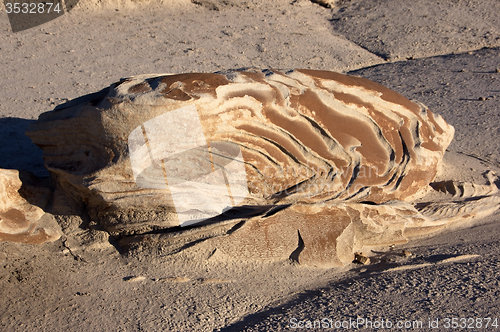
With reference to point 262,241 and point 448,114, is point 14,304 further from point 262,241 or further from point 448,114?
point 448,114

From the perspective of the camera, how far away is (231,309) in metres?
1.89

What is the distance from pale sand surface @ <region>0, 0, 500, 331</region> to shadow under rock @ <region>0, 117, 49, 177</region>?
0.5 inches

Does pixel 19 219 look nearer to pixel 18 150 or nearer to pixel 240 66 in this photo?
pixel 18 150

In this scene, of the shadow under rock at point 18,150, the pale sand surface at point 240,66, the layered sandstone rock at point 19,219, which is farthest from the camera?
the shadow under rock at point 18,150

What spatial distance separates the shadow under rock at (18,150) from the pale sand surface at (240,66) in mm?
13

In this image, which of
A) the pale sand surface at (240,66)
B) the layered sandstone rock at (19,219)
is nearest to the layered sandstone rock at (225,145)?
the layered sandstone rock at (19,219)

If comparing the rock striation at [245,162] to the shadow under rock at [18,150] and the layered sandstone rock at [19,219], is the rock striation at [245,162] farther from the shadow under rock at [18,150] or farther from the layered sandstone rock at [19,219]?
the shadow under rock at [18,150]

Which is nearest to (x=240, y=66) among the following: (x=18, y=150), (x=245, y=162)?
(x=18, y=150)

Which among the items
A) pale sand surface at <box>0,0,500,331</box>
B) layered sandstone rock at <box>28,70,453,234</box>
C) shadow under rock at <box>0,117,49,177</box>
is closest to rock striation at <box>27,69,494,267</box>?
layered sandstone rock at <box>28,70,453,234</box>

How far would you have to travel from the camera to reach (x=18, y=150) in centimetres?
312

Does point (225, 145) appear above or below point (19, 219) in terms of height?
above

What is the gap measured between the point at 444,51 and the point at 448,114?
1554mm

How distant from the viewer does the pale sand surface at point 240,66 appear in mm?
1849

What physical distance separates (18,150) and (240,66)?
216 centimetres
